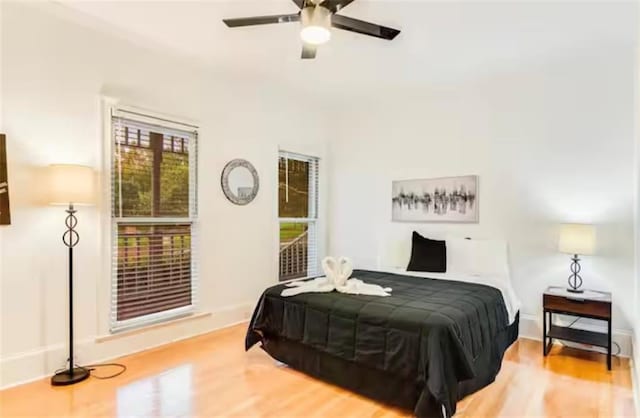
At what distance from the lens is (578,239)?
3.40 meters

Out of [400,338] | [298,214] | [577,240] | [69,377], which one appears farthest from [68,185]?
[577,240]

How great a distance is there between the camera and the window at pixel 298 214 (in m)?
5.14

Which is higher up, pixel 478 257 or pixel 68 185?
pixel 68 185

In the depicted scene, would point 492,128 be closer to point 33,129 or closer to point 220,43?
point 220,43

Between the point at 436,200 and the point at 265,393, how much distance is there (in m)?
3.03

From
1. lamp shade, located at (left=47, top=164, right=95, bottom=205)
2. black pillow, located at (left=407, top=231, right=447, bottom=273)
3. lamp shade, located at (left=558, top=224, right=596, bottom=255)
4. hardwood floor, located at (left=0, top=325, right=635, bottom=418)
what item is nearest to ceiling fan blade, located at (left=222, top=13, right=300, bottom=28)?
lamp shade, located at (left=47, top=164, right=95, bottom=205)

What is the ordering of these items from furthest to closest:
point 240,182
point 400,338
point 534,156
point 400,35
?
point 240,182 < point 534,156 < point 400,35 < point 400,338

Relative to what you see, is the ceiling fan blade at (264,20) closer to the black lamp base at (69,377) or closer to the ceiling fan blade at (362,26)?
the ceiling fan blade at (362,26)

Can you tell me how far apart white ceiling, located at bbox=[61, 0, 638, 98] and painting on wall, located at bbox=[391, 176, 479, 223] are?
1.22 metres

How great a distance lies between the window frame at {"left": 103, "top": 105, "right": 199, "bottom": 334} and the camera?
3324 millimetres

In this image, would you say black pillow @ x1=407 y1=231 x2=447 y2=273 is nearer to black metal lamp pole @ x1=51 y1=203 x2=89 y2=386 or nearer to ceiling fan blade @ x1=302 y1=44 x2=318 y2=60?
ceiling fan blade @ x1=302 y1=44 x2=318 y2=60

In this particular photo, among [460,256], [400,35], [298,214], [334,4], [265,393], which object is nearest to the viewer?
[334,4]

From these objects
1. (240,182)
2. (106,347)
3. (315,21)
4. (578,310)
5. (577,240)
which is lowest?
(106,347)

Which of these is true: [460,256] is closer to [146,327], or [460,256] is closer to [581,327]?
[581,327]
